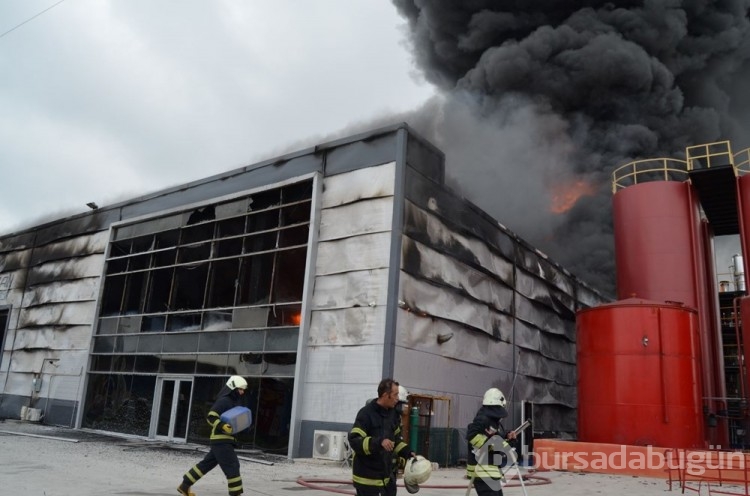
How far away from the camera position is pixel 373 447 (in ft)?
16.2

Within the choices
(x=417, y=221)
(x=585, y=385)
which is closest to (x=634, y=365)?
(x=585, y=385)

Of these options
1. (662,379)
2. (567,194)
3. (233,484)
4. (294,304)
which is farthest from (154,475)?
(567,194)

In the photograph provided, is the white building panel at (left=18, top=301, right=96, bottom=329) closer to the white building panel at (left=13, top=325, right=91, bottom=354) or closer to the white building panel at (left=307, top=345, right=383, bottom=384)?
the white building panel at (left=13, top=325, right=91, bottom=354)

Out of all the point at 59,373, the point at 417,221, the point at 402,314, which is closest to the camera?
the point at 402,314

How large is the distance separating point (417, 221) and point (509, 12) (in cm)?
3278

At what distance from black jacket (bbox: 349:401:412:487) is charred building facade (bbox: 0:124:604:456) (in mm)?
7511

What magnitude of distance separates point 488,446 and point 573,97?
3613 cm

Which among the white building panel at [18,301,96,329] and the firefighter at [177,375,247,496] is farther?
the white building panel at [18,301,96,329]

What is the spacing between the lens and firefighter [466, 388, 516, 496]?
562 centimetres

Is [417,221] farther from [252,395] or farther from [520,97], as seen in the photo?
[520,97]

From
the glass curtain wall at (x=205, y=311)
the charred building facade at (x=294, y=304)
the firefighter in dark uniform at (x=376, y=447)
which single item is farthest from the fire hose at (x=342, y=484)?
the glass curtain wall at (x=205, y=311)

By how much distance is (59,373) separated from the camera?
67.4 feet

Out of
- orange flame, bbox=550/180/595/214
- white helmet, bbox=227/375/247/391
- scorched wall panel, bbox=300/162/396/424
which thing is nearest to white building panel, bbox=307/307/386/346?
scorched wall panel, bbox=300/162/396/424

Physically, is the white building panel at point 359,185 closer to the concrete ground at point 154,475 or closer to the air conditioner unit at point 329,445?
the air conditioner unit at point 329,445
